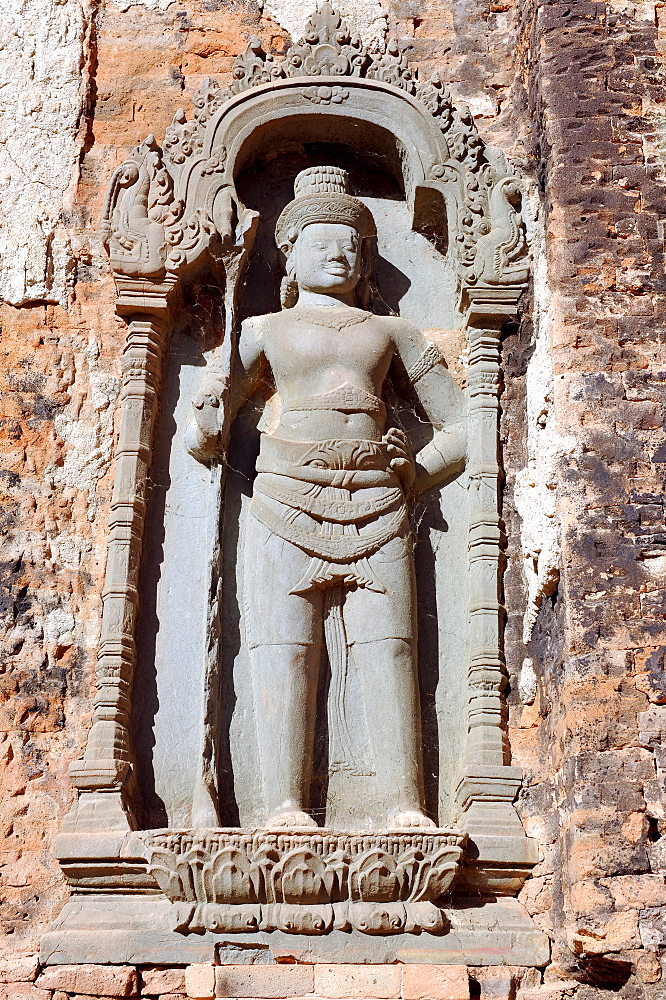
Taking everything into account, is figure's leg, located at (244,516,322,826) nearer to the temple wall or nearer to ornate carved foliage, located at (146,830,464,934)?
ornate carved foliage, located at (146,830,464,934)

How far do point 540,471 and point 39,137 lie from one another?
288 cm

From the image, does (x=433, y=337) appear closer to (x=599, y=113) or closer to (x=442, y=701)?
(x=599, y=113)

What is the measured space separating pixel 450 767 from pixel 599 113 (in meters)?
2.91

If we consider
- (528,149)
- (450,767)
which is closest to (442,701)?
(450,767)

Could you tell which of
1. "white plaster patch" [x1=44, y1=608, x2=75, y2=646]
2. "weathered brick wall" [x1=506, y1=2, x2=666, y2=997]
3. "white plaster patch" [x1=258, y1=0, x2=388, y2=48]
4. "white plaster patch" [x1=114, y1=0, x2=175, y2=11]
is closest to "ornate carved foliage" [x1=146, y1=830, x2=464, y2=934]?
"weathered brick wall" [x1=506, y1=2, x2=666, y2=997]

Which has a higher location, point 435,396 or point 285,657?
point 435,396

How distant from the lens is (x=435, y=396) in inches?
229

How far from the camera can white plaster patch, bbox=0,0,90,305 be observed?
611cm

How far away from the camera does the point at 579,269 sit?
5641 mm

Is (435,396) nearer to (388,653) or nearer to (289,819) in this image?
(388,653)

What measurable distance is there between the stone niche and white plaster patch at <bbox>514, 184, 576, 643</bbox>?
0.46 feet

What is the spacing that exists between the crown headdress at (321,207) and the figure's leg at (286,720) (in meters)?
1.88

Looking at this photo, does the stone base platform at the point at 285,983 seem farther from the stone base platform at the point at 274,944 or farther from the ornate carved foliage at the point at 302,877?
the ornate carved foliage at the point at 302,877

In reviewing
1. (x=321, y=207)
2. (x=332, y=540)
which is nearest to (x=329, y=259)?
(x=321, y=207)
